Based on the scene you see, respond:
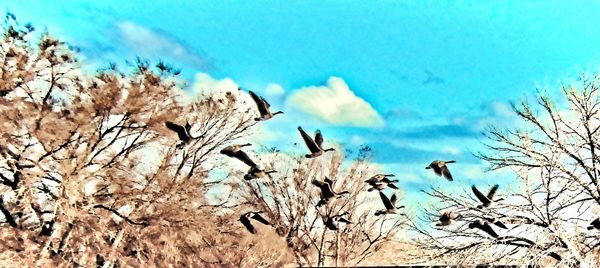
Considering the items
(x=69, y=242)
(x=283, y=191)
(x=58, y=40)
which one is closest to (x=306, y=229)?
(x=283, y=191)

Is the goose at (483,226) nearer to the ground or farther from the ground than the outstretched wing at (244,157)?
farther from the ground

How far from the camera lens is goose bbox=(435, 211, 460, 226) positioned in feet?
53.8

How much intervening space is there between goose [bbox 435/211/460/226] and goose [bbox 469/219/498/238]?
0.54m

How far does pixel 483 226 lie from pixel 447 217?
98cm

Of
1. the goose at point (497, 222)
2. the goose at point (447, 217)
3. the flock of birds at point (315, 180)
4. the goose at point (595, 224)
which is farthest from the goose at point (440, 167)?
the goose at point (595, 224)

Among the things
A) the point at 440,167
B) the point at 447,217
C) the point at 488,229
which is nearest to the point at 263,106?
the point at 440,167

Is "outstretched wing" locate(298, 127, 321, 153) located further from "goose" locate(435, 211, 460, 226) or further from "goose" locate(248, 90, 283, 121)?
"goose" locate(435, 211, 460, 226)

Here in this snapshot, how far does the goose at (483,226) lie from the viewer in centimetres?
1576

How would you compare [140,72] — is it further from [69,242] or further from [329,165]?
[329,165]

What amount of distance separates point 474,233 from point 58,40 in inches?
503

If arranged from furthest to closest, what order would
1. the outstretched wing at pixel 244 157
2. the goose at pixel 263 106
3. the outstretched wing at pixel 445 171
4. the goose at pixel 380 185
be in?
the outstretched wing at pixel 445 171, the goose at pixel 380 185, the outstretched wing at pixel 244 157, the goose at pixel 263 106

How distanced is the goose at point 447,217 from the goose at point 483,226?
21.4 inches

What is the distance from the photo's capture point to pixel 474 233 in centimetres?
1669

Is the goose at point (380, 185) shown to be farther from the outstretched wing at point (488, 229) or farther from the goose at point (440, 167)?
the outstretched wing at point (488, 229)
